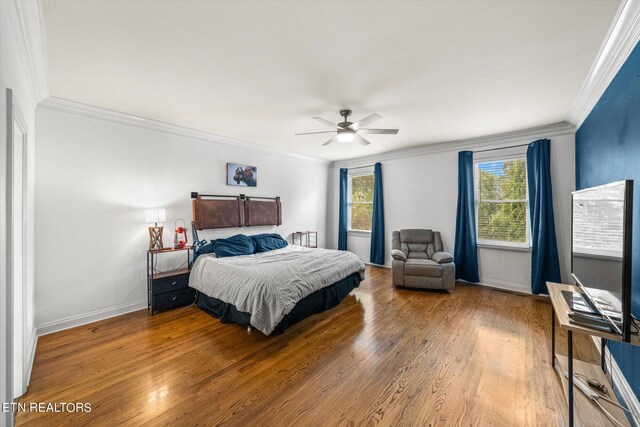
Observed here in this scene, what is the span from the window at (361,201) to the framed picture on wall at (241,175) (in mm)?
2594

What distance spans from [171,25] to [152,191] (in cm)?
260

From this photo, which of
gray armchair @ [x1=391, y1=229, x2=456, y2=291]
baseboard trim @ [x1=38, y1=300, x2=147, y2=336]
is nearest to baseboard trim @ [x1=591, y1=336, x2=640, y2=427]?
gray armchair @ [x1=391, y1=229, x2=456, y2=291]

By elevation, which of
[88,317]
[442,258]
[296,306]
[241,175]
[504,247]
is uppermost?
[241,175]

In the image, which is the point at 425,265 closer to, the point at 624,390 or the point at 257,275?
the point at 624,390

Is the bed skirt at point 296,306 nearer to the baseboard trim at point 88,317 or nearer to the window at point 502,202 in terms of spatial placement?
the baseboard trim at point 88,317

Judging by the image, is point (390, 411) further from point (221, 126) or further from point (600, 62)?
point (221, 126)

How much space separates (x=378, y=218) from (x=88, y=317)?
5.12 metres

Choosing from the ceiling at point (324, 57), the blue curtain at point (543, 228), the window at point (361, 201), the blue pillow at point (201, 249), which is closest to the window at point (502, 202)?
the blue curtain at point (543, 228)

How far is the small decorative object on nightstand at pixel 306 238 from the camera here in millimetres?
6033

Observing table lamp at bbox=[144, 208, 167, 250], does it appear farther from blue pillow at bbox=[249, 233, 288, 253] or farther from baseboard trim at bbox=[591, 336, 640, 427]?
baseboard trim at bbox=[591, 336, 640, 427]

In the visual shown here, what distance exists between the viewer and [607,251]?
1582mm

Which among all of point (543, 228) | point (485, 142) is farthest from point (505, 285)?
point (485, 142)

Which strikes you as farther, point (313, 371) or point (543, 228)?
point (543, 228)

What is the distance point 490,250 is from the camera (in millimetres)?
4617
